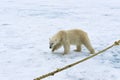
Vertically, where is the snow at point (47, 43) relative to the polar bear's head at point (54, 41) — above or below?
below

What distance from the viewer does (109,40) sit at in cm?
662

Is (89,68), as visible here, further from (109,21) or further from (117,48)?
(109,21)

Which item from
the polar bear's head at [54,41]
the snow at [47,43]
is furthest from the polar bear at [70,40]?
the snow at [47,43]

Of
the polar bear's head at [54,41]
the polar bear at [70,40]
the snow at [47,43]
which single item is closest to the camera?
the snow at [47,43]

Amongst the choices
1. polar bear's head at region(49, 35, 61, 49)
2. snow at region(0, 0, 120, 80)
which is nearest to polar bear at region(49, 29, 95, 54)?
polar bear's head at region(49, 35, 61, 49)

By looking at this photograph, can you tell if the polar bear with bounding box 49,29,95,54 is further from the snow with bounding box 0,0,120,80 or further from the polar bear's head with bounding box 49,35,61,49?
the snow with bounding box 0,0,120,80

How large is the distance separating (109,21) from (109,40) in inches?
116

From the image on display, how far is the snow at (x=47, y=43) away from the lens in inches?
176

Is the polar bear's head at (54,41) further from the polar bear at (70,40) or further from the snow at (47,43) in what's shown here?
the snow at (47,43)

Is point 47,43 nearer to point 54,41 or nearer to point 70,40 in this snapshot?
point 70,40

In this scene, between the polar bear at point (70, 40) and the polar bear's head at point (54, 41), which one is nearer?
the polar bear's head at point (54, 41)

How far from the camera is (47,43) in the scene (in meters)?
6.37

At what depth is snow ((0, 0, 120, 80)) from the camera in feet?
14.7

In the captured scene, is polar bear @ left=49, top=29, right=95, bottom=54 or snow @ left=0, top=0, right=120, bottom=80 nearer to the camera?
snow @ left=0, top=0, right=120, bottom=80
